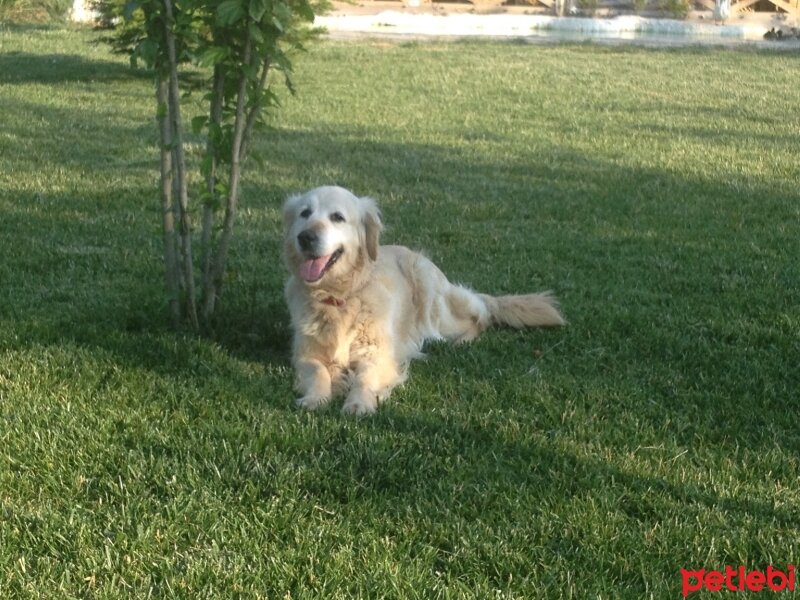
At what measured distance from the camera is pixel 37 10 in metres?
25.6

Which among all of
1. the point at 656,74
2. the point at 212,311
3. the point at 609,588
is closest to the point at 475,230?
the point at 212,311

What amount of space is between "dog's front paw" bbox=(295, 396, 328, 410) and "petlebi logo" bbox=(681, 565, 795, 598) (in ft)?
5.81

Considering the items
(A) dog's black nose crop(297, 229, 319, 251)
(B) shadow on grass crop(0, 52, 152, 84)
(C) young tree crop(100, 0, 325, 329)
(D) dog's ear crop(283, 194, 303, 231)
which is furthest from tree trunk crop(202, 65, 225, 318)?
(B) shadow on grass crop(0, 52, 152, 84)

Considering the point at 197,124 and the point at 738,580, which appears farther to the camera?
the point at 197,124

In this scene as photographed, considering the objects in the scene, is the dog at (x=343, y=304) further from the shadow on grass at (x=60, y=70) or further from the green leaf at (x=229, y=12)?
the shadow on grass at (x=60, y=70)

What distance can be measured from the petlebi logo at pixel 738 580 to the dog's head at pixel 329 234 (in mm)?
2235

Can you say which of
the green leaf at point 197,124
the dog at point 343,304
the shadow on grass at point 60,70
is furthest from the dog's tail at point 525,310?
the shadow on grass at point 60,70

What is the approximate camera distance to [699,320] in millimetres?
4992

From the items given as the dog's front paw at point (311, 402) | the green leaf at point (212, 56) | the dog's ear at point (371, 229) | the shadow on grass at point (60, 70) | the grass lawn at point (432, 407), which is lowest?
the dog's front paw at point (311, 402)

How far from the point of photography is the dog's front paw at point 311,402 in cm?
397

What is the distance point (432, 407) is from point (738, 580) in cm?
158

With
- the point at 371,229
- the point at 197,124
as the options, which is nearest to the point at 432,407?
the point at 371,229

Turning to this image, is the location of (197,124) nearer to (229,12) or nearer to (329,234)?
(229,12)

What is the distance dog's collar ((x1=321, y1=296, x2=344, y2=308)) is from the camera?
4.46 metres
